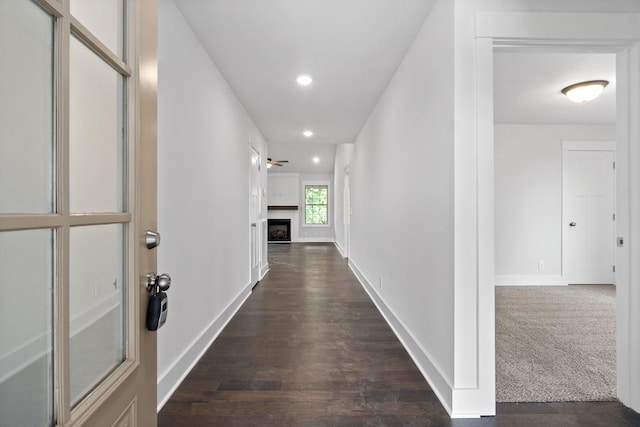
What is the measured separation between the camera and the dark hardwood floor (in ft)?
5.11

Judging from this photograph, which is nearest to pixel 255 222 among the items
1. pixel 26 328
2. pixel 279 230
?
pixel 26 328

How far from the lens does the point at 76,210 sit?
656 mm

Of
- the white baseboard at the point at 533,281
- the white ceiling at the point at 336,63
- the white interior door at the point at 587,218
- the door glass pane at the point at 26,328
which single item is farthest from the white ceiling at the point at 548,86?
the door glass pane at the point at 26,328

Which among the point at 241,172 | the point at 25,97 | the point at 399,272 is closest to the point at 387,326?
the point at 399,272

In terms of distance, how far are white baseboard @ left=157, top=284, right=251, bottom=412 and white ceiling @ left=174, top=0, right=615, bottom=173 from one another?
7.06 feet

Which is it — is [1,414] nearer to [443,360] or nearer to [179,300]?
[179,300]

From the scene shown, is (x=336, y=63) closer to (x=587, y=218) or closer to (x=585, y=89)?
(x=585, y=89)

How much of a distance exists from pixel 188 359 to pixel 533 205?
4.74 m

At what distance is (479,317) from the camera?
154cm

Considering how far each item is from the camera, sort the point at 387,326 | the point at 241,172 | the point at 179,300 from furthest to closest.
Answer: the point at 241,172, the point at 387,326, the point at 179,300

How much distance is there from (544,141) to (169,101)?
494 cm

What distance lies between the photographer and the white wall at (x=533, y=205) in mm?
4395

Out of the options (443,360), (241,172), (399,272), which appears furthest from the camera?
(241,172)

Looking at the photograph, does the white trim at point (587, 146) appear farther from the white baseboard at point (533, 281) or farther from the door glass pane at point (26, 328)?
the door glass pane at point (26, 328)
